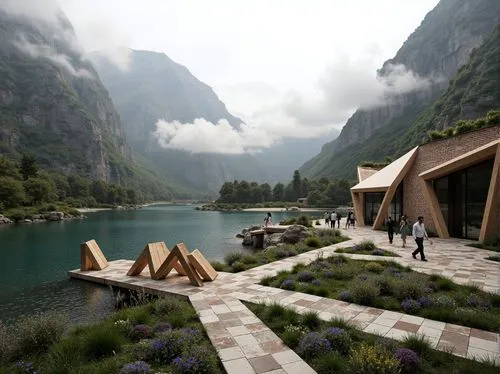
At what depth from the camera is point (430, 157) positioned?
2478 centimetres

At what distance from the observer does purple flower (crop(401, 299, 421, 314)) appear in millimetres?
8289

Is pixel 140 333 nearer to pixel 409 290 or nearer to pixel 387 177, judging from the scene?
pixel 409 290

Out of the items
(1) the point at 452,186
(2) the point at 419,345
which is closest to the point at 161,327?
(2) the point at 419,345

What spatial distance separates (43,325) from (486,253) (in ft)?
61.2

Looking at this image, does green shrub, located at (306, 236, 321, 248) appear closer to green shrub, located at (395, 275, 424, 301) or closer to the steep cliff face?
green shrub, located at (395, 275, 424, 301)

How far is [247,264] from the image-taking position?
15.8 m

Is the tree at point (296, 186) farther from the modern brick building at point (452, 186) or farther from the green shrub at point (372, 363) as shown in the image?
the green shrub at point (372, 363)

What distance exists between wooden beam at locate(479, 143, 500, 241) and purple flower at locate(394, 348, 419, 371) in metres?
15.9

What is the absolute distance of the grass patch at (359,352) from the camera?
200 inches

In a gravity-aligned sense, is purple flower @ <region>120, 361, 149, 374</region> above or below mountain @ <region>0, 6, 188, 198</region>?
below

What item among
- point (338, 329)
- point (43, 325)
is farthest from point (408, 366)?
point (43, 325)

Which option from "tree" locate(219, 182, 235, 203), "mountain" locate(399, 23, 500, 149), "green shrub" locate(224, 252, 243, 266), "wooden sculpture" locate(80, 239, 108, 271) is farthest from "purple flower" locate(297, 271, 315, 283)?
"tree" locate(219, 182, 235, 203)

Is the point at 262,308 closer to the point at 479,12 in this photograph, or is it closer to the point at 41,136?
the point at 41,136

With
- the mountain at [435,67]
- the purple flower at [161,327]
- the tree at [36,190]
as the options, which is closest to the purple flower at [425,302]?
the purple flower at [161,327]
